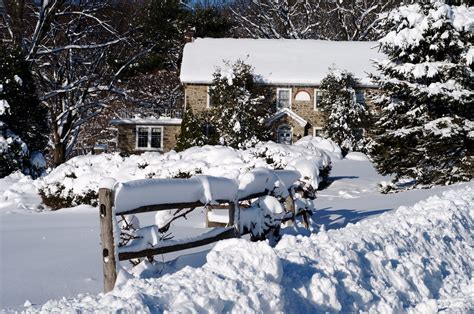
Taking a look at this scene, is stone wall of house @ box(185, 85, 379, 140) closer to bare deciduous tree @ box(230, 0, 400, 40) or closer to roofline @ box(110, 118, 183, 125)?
roofline @ box(110, 118, 183, 125)

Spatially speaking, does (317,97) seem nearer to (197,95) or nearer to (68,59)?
(197,95)

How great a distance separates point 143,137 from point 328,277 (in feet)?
111

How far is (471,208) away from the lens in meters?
11.0

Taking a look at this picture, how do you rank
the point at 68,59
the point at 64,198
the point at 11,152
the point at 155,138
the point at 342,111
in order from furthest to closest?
the point at 155,138
the point at 342,111
the point at 68,59
the point at 11,152
the point at 64,198

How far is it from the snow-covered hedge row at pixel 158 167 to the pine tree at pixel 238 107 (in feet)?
50.1

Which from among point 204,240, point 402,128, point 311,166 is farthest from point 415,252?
point 402,128

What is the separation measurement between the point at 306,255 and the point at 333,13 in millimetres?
53512

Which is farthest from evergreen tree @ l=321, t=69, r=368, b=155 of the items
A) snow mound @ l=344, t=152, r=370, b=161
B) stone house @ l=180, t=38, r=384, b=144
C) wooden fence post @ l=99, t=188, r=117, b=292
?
wooden fence post @ l=99, t=188, r=117, b=292

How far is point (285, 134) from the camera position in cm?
3753

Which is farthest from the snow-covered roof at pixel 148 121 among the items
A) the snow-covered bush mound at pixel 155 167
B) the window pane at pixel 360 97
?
the snow-covered bush mound at pixel 155 167

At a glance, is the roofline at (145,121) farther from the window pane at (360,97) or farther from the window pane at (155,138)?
the window pane at (360,97)

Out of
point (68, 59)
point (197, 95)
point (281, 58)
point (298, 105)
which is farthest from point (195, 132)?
point (281, 58)

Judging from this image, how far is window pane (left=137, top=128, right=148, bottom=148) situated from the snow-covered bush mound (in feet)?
69.0

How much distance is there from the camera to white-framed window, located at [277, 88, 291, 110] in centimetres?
3817
